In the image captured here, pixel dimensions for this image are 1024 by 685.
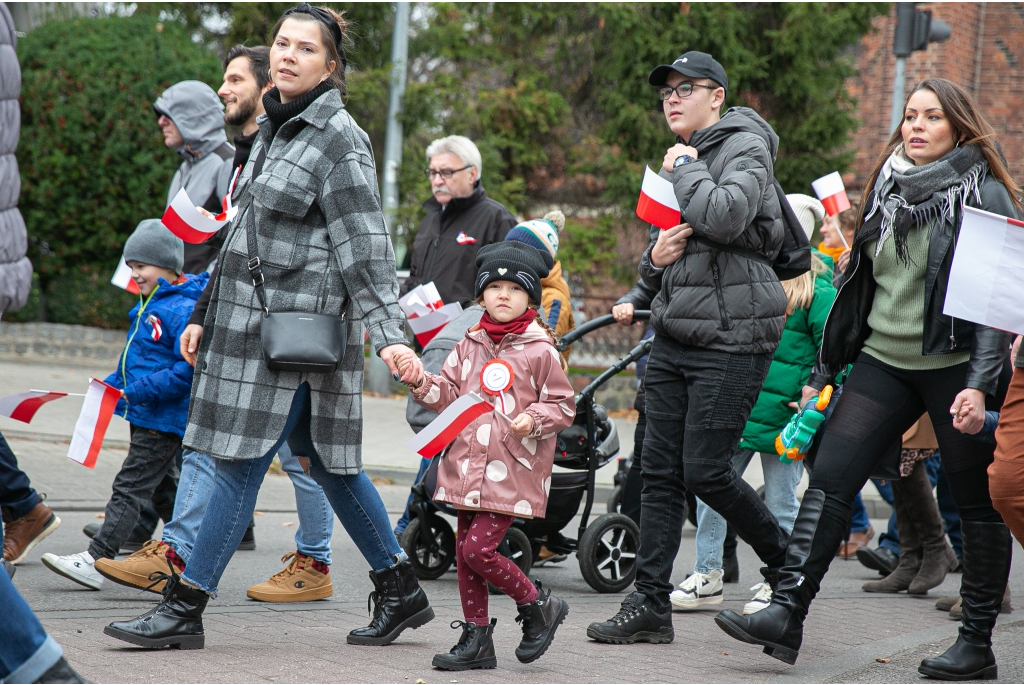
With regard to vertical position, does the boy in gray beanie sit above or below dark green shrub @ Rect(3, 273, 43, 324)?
above

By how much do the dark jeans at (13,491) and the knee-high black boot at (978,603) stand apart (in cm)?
381

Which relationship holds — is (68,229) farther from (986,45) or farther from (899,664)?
(986,45)

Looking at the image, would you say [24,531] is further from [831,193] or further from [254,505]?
[831,193]

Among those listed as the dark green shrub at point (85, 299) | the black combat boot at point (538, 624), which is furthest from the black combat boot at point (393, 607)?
the dark green shrub at point (85, 299)

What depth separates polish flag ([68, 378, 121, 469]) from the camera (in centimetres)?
512

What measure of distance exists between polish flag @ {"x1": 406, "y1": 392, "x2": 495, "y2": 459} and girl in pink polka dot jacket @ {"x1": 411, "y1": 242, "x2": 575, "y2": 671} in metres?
0.18

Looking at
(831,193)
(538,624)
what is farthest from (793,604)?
(831,193)

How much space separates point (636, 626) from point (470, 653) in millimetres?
826

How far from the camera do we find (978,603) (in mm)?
4031

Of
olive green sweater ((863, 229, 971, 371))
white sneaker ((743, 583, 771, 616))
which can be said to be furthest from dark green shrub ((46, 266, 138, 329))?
olive green sweater ((863, 229, 971, 371))

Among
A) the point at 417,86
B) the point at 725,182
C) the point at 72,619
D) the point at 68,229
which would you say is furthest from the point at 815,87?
the point at 72,619

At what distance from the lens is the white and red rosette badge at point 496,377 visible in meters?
3.92

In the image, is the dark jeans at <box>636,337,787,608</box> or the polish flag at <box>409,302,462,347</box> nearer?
the dark jeans at <box>636,337,787,608</box>

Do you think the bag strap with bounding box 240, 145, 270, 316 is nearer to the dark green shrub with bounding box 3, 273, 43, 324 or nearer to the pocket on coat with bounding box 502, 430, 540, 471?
the pocket on coat with bounding box 502, 430, 540, 471
